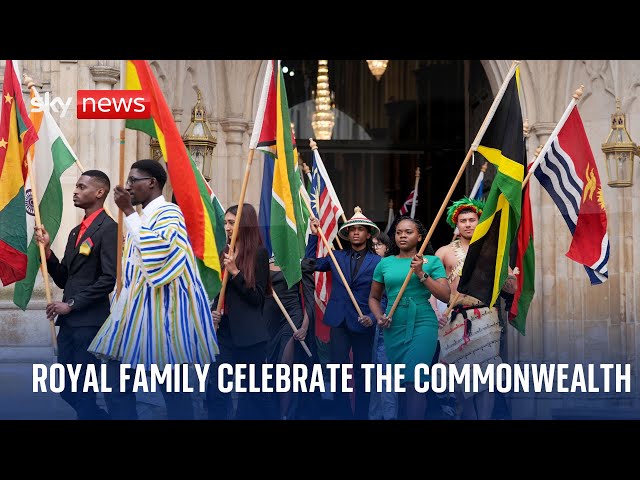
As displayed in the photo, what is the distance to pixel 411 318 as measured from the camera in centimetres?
995

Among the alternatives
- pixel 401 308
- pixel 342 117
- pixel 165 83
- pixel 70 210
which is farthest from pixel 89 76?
pixel 342 117

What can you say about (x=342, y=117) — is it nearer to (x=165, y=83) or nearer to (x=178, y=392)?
(x=165, y=83)

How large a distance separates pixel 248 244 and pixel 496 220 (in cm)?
165

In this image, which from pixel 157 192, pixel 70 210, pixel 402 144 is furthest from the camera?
pixel 402 144

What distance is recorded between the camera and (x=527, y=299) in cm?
1052

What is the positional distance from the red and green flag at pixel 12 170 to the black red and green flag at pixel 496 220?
299 cm

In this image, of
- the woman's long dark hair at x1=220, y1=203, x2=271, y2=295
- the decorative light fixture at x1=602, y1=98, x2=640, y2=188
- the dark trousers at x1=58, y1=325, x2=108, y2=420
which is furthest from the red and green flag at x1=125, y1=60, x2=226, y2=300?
the decorative light fixture at x1=602, y1=98, x2=640, y2=188

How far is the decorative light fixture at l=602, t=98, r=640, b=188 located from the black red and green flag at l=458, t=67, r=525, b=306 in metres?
4.50

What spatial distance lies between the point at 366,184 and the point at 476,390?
10.4m

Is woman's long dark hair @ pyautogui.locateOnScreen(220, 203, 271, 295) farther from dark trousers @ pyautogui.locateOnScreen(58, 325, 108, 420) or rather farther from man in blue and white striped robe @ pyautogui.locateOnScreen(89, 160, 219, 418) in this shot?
dark trousers @ pyautogui.locateOnScreen(58, 325, 108, 420)

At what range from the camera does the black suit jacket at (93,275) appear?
9180mm

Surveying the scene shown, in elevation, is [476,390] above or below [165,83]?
below

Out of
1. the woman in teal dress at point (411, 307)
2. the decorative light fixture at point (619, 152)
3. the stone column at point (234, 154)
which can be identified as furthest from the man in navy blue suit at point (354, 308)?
the stone column at point (234, 154)

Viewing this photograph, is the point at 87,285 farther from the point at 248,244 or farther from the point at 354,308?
the point at 354,308
